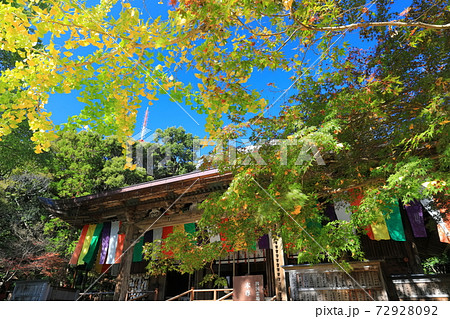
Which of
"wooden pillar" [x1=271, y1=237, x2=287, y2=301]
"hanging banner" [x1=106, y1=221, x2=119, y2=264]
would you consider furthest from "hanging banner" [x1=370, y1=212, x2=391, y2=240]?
"hanging banner" [x1=106, y1=221, x2=119, y2=264]

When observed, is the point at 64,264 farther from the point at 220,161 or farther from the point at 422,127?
the point at 422,127

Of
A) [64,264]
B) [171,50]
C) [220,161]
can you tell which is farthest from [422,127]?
[64,264]

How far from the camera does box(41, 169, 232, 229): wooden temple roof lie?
25.4 ft

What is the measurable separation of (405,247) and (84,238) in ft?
36.4

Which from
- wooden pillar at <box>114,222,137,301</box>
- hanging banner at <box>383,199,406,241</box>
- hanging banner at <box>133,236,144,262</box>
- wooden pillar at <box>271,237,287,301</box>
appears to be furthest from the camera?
hanging banner at <box>133,236,144,262</box>

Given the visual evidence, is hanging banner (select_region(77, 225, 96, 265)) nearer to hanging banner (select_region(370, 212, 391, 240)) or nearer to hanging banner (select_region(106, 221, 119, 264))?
hanging banner (select_region(106, 221, 119, 264))

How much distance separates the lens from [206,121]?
3.92 m

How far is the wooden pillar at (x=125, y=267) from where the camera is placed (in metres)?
7.84

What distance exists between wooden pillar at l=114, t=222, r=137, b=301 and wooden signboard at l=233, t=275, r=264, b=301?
142 inches

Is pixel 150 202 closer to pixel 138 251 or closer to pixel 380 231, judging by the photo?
pixel 138 251

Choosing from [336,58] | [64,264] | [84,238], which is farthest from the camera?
[64,264]

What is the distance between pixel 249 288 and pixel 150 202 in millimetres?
4475

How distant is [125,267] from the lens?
809 centimetres

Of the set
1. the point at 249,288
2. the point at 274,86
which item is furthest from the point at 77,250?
the point at 274,86
